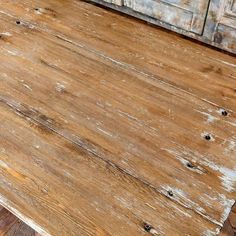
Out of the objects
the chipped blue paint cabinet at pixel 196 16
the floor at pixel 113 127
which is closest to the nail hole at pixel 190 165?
the floor at pixel 113 127

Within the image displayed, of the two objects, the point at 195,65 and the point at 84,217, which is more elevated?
the point at 195,65

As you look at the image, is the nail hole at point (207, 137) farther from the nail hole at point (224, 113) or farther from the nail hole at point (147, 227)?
the nail hole at point (147, 227)

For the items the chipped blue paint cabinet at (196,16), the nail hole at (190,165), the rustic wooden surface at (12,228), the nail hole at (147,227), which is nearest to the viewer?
the nail hole at (147,227)

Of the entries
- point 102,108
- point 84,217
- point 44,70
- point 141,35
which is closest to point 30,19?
point 44,70

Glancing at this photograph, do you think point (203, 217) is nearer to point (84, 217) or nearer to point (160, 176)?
point (160, 176)

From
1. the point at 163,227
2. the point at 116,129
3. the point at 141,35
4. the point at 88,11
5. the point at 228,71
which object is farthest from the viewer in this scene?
the point at 88,11

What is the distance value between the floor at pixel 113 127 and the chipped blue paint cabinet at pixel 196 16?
1.3 inches

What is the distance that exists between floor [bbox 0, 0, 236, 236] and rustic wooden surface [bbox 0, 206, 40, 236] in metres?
0.40

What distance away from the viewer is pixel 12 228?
3.82ft

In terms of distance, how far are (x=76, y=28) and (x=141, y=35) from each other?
0.73ft

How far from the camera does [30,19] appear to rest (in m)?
1.25

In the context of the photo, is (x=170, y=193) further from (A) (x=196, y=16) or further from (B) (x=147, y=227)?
(A) (x=196, y=16)

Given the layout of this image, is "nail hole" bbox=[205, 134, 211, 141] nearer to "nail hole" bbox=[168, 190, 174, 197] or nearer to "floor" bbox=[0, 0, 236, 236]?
"floor" bbox=[0, 0, 236, 236]

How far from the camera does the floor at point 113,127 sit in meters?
0.75
